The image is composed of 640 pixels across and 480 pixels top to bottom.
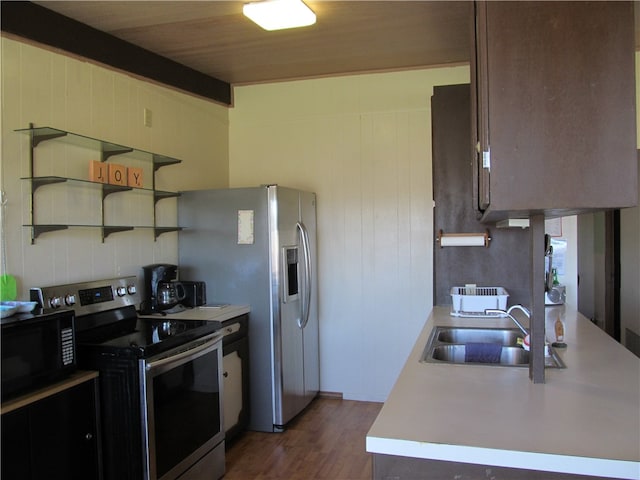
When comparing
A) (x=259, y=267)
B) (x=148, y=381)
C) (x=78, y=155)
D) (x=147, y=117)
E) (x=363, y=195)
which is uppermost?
(x=147, y=117)

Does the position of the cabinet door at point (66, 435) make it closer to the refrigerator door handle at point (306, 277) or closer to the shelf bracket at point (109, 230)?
the shelf bracket at point (109, 230)

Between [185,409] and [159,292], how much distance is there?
0.85 m

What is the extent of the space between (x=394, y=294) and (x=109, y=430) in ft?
7.65

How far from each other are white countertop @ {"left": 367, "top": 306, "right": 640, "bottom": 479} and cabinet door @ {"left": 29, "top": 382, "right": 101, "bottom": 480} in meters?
1.35

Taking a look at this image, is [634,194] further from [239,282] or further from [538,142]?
[239,282]

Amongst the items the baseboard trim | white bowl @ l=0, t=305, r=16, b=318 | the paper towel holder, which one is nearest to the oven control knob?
white bowl @ l=0, t=305, r=16, b=318

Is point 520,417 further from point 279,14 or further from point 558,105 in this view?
point 279,14

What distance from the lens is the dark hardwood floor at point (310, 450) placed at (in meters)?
2.87

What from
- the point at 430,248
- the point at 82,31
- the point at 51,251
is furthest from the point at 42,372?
the point at 430,248

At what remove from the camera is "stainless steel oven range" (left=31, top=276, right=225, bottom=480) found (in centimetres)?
223

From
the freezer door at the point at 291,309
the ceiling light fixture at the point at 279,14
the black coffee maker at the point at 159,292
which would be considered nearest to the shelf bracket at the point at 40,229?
the black coffee maker at the point at 159,292

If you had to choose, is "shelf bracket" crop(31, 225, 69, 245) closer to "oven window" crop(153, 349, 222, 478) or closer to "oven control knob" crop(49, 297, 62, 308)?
"oven control knob" crop(49, 297, 62, 308)

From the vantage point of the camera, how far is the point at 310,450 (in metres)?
3.16

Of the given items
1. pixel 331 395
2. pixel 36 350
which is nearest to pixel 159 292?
pixel 36 350
